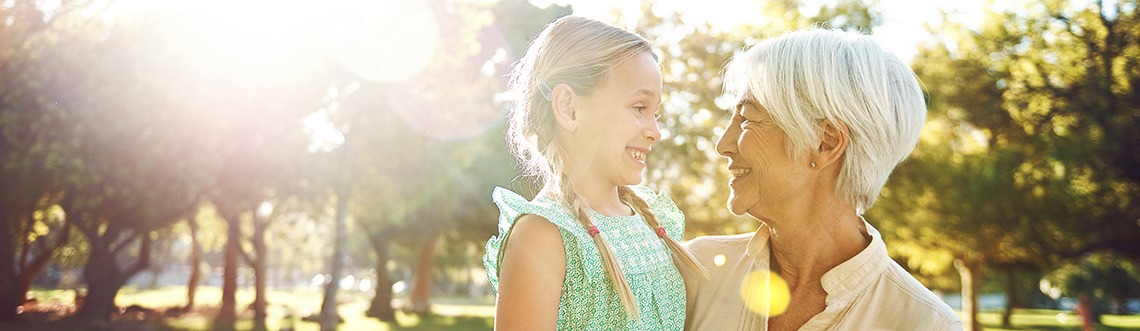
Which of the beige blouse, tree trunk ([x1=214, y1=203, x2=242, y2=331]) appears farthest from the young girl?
tree trunk ([x1=214, y1=203, x2=242, y2=331])

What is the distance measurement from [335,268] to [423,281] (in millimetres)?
19474

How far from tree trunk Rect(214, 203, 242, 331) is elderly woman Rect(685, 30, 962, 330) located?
1059 inches

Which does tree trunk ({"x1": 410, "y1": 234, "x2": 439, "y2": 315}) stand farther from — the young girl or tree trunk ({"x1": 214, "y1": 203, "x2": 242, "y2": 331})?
the young girl

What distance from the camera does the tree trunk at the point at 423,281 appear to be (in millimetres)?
43219

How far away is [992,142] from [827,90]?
28.5 meters

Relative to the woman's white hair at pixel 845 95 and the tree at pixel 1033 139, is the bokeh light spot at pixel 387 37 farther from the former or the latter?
the woman's white hair at pixel 845 95

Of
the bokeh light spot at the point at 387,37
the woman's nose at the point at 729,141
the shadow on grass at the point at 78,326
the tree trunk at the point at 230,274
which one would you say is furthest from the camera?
the tree trunk at the point at 230,274

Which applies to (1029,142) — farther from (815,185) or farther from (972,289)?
(815,185)

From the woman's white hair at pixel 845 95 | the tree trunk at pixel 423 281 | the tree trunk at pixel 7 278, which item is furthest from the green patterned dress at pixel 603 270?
the tree trunk at pixel 423 281

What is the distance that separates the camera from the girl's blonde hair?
10.8 feet

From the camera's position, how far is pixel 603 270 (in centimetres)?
310

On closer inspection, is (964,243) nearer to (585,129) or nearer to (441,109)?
(441,109)

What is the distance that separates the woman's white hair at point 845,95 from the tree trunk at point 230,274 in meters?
27.2

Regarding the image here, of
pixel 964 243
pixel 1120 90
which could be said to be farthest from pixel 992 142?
pixel 1120 90
